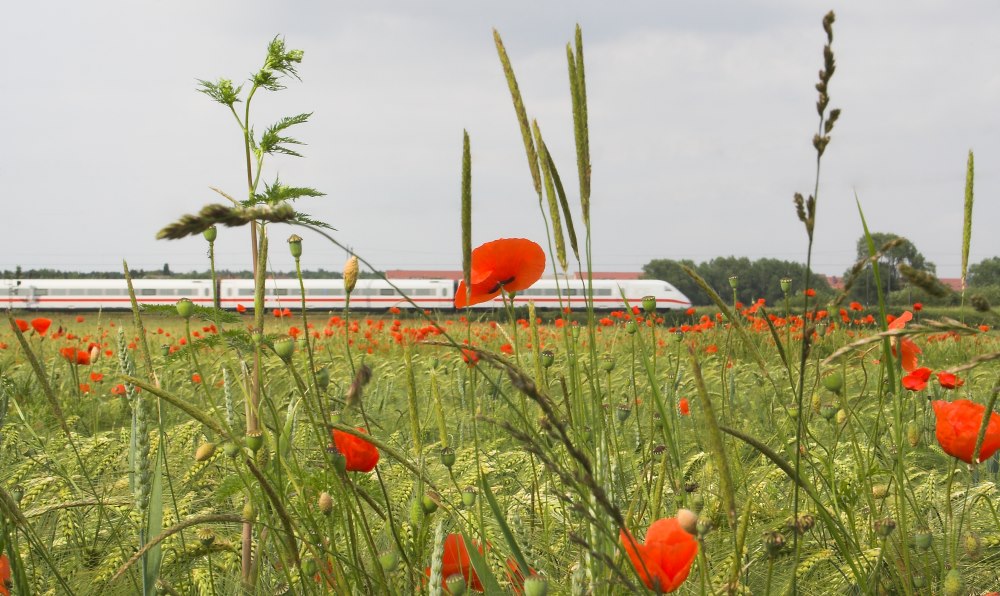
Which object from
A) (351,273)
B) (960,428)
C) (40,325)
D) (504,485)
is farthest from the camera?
(40,325)

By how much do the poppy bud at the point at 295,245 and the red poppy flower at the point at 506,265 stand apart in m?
0.33

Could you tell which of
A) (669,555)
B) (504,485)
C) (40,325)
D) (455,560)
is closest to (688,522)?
(669,555)

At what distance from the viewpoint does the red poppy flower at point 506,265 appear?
1426 mm

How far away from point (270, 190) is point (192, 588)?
0.81 m

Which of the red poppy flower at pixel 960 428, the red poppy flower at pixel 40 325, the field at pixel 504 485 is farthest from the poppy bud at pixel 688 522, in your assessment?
the red poppy flower at pixel 40 325

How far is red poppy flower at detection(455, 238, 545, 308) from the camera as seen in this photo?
4.68 feet

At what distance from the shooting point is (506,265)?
4.74 feet

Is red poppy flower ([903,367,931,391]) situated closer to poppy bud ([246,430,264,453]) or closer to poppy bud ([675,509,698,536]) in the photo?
poppy bud ([675,509,698,536])

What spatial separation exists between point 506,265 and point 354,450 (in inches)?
18.2

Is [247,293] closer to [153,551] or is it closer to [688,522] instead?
[153,551]

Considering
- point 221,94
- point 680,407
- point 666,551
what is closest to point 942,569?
point 666,551

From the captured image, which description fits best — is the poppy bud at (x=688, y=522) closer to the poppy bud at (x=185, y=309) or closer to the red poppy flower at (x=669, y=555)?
the red poppy flower at (x=669, y=555)

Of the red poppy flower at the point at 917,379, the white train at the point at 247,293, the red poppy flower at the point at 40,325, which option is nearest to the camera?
the red poppy flower at the point at 917,379

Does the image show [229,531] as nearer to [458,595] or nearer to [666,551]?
[458,595]
